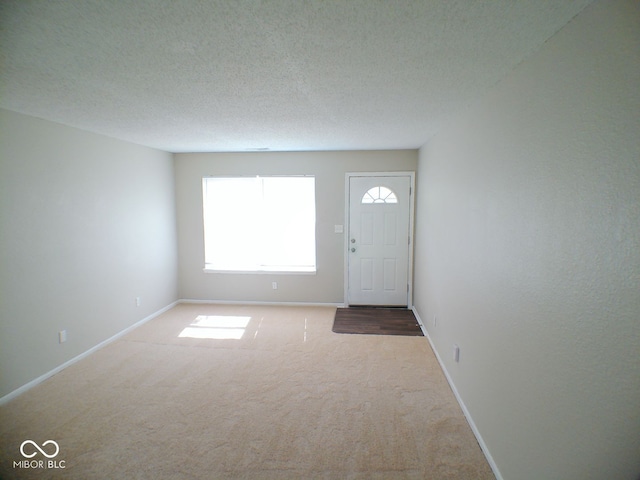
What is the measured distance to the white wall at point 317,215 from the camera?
15.5ft

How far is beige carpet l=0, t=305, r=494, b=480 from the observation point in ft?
6.29

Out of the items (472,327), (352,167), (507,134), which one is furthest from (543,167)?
(352,167)

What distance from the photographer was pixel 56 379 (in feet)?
9.40

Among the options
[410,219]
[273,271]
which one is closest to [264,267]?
[273,271]

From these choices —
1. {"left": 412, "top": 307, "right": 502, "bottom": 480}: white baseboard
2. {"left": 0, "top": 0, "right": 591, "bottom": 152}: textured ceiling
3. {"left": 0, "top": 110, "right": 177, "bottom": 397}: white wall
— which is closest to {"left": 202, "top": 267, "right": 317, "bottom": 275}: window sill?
{"left": 0, "top": 110, "right": 177, "bottom": 397}: white wall

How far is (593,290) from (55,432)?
3.30 metres

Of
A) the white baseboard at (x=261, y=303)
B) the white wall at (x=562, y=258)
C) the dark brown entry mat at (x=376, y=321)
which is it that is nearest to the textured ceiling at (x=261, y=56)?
the white wall at (x=562, y=258)

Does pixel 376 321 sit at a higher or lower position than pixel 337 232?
lower

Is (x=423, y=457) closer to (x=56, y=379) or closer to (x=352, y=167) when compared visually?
(x=56, y=379)

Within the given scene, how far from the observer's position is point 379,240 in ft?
15.7

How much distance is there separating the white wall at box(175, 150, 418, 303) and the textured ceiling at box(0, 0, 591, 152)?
1.86 meters

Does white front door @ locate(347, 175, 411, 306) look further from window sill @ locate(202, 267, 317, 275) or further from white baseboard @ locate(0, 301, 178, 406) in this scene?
white baseboard @ locate(0, 301, 178, 406)

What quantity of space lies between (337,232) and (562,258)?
11.9 ft

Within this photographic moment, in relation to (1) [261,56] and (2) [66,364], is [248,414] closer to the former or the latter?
(2) [66,364]
